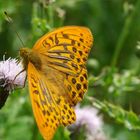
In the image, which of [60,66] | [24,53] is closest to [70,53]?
[60,66]

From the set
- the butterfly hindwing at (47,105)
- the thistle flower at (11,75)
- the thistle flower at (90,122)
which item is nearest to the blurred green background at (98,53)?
the thistle flower at (90,122)

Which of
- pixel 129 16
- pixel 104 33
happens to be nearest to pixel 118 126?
pixel 129 16

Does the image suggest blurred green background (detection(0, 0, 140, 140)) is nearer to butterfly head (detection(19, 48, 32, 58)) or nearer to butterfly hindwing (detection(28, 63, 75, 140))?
butterfly head (detection(19, 48, 32, 58))

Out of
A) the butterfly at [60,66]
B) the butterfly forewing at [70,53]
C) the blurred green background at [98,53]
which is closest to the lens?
the butterfly at [60,66]

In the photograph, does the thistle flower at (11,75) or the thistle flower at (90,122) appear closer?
the thistle flower at (11,75)

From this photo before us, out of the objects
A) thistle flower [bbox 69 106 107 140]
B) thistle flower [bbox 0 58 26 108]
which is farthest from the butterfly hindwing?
thistle flower [bbox 69 106 107 140]

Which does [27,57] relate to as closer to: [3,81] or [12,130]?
[3,81]

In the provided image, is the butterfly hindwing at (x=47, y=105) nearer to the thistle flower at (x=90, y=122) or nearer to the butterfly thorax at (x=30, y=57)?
the butterfly thorax at (x=30, y=57)
